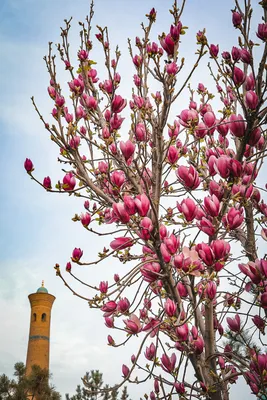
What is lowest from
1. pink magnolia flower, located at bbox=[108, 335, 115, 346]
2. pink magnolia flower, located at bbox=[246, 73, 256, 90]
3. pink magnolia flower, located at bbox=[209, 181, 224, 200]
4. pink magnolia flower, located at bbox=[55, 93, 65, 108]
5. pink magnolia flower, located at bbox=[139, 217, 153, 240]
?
pink magnolia flower, located at bbox=[108, 335, 115, 346]

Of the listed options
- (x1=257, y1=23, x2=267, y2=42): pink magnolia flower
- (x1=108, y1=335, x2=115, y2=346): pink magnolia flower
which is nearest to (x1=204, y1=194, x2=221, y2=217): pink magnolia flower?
(x1=257, y1=23, x2=267, y2=42): pink magnolia flower

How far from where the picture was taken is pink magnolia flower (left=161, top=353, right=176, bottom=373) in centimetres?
239

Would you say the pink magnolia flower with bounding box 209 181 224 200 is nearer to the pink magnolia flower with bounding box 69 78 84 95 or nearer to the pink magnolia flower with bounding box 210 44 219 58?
the pink magnolia flower with bounding box 210 44 219 58

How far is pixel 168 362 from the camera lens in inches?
94.4

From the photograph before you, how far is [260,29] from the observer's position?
1.99 m

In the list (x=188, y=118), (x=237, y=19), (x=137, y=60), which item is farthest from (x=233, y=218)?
(x=137, y=60)

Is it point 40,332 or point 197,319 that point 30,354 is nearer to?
point 40,332

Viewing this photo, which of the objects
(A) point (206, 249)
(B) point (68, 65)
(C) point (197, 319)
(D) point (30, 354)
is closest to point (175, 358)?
(C) point (197, 319)

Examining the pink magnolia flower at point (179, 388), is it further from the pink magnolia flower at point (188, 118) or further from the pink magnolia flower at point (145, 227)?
the pink magnolia flower at point (188, 118)

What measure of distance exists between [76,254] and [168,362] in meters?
0.94

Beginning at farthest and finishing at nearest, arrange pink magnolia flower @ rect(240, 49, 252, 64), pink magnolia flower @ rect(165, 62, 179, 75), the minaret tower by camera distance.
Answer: the minaret tower, pink magnolia flower @ rect(165, 62, 179, 75), pink magnolia flower @ rect(240, 49, 252, 64)

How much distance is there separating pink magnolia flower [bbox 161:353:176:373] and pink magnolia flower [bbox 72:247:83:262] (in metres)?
0.89

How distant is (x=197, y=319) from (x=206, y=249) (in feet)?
2.77

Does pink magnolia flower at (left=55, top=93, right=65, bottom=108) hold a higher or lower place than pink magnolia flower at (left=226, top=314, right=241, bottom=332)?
higher
